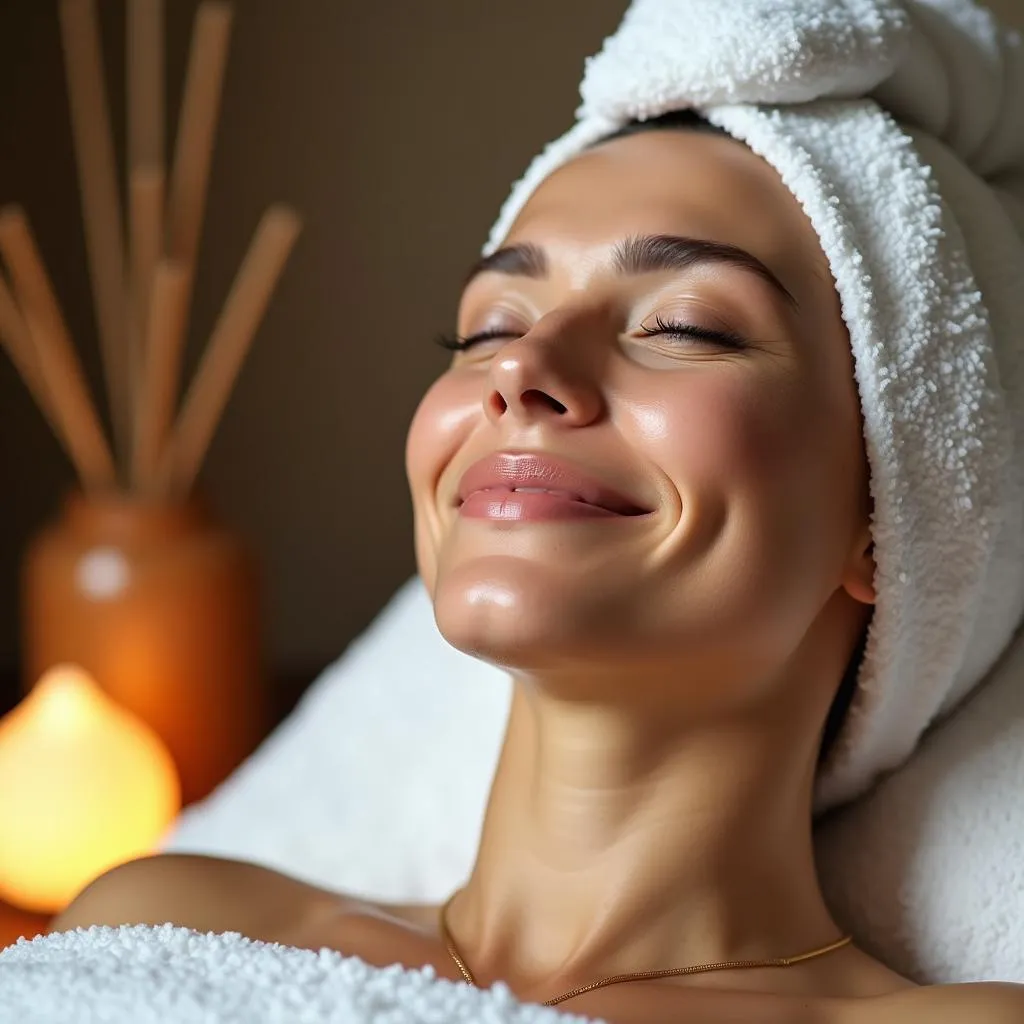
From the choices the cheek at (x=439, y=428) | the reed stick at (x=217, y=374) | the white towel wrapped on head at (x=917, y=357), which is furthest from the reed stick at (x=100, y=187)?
the cheek at (x=439, y=428)

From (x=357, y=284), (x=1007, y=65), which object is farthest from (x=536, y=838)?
(x=357, y=284)

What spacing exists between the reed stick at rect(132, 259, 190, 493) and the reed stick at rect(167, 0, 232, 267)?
57mm

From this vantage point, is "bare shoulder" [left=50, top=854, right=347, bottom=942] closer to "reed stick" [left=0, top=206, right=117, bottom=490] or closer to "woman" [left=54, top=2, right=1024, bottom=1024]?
"woman" [left=54, top=2, right=1024, bottom=1024]

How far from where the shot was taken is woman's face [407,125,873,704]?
0.74 meters

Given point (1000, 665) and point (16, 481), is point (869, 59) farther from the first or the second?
point (16, 481)

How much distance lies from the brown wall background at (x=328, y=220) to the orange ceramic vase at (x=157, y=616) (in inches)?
15.5

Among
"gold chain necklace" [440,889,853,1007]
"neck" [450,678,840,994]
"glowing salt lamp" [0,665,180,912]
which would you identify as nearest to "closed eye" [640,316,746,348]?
"neck" [450,678,840,994]

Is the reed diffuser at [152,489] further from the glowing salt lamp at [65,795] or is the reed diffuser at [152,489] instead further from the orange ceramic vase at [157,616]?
the glowing salt lamp at [65,795]

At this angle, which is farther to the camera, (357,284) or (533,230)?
(357,284)

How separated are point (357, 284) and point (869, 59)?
1123 millimetres

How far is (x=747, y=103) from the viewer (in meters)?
0.86

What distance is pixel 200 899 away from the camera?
0.85 meters

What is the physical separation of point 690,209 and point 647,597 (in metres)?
0.23

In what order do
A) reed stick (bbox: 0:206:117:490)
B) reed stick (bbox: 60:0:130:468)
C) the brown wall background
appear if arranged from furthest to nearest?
the brown wall background < reed stick (bbox: 60:0:130:468) < reed stick (bbox: 0:206:117:490)
